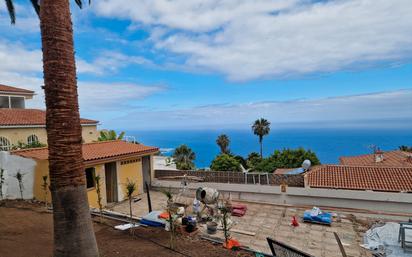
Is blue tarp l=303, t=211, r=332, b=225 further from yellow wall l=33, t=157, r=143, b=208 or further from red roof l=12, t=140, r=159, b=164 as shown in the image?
red roof l=12, t=140, r=159, b=164

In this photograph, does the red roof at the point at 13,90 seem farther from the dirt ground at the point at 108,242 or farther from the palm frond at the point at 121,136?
the dirt ground at the point at 108,242

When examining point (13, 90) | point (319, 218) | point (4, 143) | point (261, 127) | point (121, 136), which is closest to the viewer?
point (319, 218)

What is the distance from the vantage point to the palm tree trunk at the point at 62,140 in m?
5.55

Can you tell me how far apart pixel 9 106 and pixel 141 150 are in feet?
68.0

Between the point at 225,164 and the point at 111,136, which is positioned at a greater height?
the point at 111,136

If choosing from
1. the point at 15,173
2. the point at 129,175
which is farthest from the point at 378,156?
the point at 15,173

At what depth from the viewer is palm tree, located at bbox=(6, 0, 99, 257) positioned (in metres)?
5.55

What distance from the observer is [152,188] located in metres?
23.6

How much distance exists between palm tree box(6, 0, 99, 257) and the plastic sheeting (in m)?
12.1

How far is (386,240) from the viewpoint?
1298 cm

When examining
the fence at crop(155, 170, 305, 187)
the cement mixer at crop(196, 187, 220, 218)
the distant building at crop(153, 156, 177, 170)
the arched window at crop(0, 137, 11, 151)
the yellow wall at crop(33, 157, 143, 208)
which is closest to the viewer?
the cement mixer at crop(196, 187, 220, 218)

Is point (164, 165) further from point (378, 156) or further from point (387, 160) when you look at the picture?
point (387, 160)

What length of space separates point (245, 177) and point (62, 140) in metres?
17.6

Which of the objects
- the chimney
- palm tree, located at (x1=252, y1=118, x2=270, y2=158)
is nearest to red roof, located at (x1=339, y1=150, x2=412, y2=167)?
the chimney
